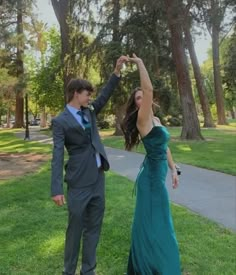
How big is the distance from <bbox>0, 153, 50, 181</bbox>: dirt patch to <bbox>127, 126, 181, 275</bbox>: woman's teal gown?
9.06 meters

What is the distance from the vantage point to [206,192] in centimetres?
937

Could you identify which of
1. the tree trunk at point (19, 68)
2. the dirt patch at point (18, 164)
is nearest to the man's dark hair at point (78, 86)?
the dirt patch at point (18, 164)

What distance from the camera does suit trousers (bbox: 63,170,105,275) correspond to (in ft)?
13.9

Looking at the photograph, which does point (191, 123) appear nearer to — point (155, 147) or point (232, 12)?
point (232, 12)

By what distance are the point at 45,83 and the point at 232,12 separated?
29.0 meters

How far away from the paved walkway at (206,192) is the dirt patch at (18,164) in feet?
9.12

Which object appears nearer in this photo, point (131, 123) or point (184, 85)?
point (131, 123)

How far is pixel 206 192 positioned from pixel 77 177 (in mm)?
5638

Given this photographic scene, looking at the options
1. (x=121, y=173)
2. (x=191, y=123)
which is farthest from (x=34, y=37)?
(x=121, y=173)

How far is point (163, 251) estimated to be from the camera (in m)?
4.05

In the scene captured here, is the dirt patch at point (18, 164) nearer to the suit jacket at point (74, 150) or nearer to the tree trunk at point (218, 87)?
the suit jacket at point (74, 150)

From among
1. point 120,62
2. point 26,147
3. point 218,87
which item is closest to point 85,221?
point 120,62

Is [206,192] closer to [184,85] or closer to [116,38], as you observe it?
[184,85]

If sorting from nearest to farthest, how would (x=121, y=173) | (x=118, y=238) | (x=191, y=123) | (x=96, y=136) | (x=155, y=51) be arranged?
(x=96, y=136) → (x=118, y=238) → (x=121, y=173) → (x=191, y=123) → (x=155, y=51)
